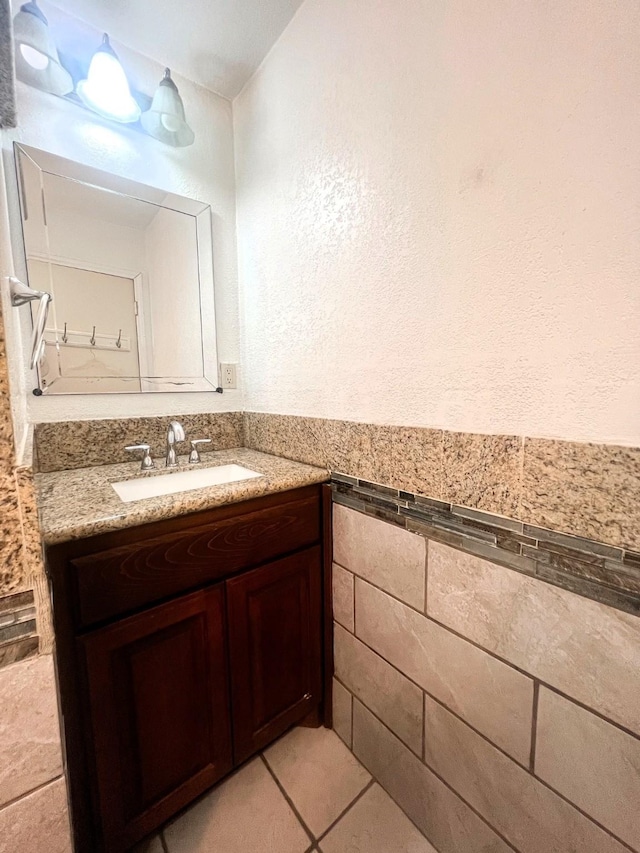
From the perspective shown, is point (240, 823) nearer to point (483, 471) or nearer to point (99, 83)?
point (483, 471)

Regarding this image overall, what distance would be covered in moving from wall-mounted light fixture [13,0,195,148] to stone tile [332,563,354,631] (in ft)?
5.05

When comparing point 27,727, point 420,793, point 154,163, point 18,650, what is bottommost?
point 420,793

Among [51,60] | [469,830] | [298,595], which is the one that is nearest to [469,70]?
[51,60]

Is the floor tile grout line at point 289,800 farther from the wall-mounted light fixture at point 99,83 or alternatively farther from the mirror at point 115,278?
the wall-mounted light fixture at point 99,83

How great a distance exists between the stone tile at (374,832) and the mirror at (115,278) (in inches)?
53.9

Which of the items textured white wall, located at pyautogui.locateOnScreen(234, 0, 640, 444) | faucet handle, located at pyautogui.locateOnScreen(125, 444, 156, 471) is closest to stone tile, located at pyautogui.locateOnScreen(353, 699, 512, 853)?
textured white wall, located at pyautogui.locateOnScreen(234, 0, 640, 444)

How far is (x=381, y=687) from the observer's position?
3.02 ft

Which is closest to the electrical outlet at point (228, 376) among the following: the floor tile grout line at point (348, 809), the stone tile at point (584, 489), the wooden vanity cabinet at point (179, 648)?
the wooden vanity cabinet at point (179, 648)

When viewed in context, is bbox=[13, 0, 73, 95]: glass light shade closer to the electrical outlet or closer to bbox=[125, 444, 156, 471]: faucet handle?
the electrical outlet

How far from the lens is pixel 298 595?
990 millimetres

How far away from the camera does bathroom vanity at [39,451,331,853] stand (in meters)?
0.68

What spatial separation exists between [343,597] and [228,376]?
925 mm

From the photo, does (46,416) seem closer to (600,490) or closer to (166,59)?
(166,59)

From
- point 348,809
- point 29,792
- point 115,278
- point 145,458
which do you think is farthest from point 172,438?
point 348,809
